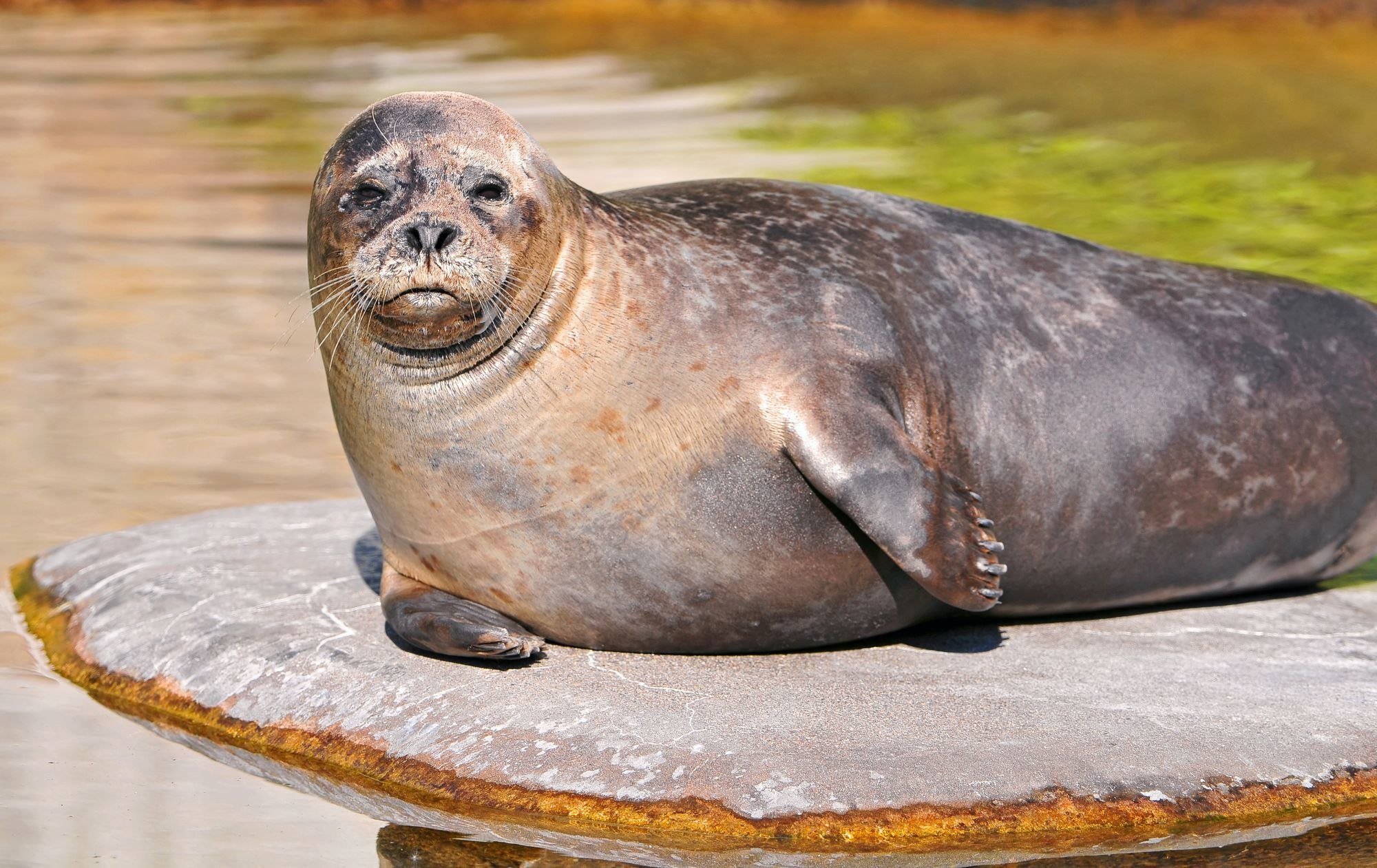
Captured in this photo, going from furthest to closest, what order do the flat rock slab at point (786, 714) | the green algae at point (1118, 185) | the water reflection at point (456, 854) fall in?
the green algae at point (1118, 185), the flat rock slab at point (786, 714), the water reflection at point (456, 854)

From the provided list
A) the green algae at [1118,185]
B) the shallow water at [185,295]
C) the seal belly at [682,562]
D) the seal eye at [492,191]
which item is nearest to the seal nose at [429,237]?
the seal eye at [492,191]

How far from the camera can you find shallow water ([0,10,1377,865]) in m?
4.47

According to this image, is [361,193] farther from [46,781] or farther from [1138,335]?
[1138,335]

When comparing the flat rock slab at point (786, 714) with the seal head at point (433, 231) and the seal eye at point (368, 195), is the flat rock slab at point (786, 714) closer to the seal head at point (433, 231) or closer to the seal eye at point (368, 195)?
the seal head at point (433, 231)

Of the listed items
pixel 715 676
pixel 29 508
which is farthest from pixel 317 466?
pixel 715 676

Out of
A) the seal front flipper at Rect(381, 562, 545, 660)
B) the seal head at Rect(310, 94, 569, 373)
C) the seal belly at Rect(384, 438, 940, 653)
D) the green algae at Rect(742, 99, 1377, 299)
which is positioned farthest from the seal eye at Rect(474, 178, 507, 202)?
the green algae at Rect(742, 99, 1377, 299)

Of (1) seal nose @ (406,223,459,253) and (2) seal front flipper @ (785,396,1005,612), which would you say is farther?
(2) seal front flipper @ (785,396,1005,612)

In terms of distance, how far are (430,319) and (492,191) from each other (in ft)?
1.17

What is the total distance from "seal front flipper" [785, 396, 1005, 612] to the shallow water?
932 mm

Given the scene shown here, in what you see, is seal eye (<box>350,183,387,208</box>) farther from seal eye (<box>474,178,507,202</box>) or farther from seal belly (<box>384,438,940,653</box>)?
seal belly (<box>384,438,940,653</box>)

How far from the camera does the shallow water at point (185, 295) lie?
4469mm

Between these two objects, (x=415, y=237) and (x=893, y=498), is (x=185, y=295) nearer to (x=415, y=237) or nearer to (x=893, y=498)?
(x=415, y=237)

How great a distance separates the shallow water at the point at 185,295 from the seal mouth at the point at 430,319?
1.10 meters

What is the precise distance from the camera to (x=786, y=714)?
4680 millimetres
